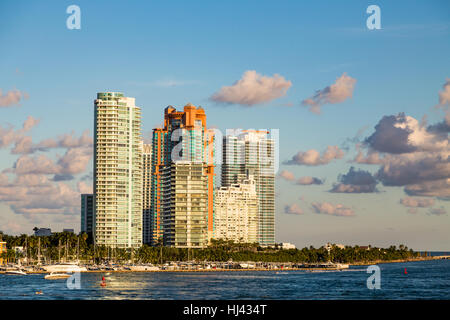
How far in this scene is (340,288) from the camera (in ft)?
559
